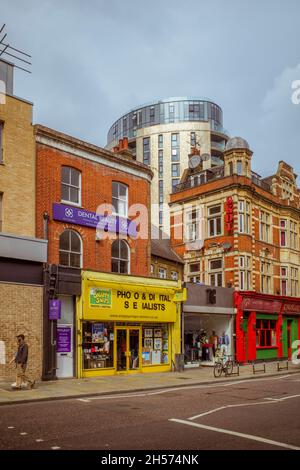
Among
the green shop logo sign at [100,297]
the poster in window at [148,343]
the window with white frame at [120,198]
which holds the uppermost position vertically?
the window with white frame at [120,198]

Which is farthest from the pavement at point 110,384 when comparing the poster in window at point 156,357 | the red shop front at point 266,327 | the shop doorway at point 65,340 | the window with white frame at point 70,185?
the window with white frame at point 70,185

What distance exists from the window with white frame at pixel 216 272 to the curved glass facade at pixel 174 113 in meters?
64.6

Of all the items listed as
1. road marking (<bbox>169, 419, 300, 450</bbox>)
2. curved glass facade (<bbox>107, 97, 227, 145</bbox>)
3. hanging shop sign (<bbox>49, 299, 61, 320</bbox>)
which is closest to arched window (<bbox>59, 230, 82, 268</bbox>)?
hanging shop sign (<bbox>49, 299, 61, 320</bbox>)

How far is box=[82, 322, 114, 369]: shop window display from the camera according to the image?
22453mm

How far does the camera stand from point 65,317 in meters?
21.8

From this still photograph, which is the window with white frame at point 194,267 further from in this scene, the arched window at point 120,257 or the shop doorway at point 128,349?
the shop doorway at point 128,349

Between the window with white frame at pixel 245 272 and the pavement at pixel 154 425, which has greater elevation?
the window with white frame at pixel 245 272

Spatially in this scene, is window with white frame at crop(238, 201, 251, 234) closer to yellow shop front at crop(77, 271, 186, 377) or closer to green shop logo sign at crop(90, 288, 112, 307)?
yellow shop front at crop(77, 271, 186, 377)

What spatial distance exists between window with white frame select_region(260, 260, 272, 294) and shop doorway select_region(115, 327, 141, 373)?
15226mm

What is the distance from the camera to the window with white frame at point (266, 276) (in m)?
37.5

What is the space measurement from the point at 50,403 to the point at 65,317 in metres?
7.21

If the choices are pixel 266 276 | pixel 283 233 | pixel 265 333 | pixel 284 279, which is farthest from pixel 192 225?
pixel 265 333

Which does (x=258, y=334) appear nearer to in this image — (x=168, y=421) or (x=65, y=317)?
(x=65, y=317)

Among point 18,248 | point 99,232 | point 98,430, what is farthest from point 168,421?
point 99,232
